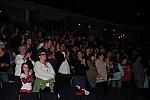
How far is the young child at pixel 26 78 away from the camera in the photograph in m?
9.91

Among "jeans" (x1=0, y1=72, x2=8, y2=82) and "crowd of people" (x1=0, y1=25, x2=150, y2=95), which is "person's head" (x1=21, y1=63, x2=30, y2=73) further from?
"jeans" (x1=0, y1=72, x2=8, y2=82)

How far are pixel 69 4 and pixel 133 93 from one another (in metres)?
8.40

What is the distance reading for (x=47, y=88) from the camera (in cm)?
A: 1041

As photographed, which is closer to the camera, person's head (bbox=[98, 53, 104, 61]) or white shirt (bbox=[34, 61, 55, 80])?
white shirt (bbox=[34, 61, 55, 80])

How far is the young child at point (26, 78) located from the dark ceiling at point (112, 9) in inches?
370

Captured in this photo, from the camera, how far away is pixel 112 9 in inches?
874

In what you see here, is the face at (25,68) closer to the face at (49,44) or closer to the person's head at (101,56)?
the face at (49,44)

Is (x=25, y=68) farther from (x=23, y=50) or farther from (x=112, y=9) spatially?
(x=112, y=9)

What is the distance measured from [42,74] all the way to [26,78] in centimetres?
47

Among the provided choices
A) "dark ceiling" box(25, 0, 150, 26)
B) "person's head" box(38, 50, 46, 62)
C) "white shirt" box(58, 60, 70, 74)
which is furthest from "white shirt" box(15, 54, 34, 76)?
"dark ceiling" box(25, 0, 150, 26)

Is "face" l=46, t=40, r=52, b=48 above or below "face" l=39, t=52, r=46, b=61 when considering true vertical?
above

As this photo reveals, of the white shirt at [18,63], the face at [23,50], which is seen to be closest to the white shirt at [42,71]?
the white shirt at [18,63]

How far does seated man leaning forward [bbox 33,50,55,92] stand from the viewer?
1016 cm

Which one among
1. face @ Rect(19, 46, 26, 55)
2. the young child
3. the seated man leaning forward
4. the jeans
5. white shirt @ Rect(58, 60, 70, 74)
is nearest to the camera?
the young child
